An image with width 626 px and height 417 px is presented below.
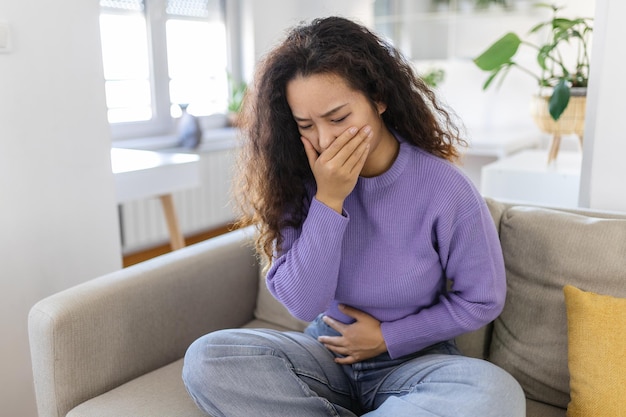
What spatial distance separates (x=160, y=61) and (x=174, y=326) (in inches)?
96.0

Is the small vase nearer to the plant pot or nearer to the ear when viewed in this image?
the plant pot

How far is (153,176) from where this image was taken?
2.05 metres

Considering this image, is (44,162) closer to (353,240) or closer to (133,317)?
(133,317)

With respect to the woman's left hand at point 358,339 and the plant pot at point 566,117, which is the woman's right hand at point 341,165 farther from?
the plant pot at point 566,117

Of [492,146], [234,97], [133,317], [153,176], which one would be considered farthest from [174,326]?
[234,97]

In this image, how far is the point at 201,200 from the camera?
11.4 feet

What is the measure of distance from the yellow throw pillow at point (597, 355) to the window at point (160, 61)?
8.90ft

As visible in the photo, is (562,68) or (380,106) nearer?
(380,106)

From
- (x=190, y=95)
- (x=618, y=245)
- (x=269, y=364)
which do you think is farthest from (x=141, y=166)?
(x=190, y=95)

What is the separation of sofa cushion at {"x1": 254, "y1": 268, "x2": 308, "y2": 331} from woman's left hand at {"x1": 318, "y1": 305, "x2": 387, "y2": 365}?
1.17ft

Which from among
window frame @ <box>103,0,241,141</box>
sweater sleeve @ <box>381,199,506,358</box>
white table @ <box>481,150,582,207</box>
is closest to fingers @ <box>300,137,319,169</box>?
sweater sleeve @ <box>381,199,506,358</box>

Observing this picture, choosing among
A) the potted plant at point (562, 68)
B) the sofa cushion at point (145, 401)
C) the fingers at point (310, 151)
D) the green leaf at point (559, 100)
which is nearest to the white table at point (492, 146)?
the potted plant at point (562, 68)

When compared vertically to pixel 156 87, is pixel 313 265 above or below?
below

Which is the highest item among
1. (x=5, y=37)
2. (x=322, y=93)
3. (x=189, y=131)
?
(x=5, y=37)
